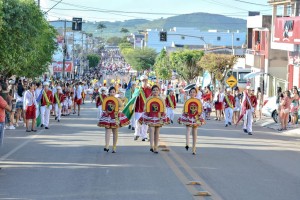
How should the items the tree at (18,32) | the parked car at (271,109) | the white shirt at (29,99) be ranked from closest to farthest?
1. the white shirt at (29,99)
2. the tree at (18,32)
3. the parked car at (271,109)

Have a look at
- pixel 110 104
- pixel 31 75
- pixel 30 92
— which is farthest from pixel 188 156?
pixel 31 75

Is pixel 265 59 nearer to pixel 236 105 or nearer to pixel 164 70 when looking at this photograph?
pixel 236 105

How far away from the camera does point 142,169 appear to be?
53.4 ft

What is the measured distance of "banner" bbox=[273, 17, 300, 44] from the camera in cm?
4494

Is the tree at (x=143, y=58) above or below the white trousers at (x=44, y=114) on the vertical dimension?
above

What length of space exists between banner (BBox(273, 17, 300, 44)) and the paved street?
19517 millimetres

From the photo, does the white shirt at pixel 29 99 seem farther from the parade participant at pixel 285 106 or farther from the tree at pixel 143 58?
the tree at pixel 143 58

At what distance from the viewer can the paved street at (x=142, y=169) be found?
13109mm

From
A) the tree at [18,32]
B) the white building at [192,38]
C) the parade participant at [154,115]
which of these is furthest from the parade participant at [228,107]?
the white building at [192,38]

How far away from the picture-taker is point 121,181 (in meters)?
14.3

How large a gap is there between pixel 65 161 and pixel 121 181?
12.1 ft

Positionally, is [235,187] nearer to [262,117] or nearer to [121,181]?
[121,181]

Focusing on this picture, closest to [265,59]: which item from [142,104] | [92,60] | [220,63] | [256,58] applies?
[256,58]

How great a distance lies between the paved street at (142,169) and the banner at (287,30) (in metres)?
19.5
